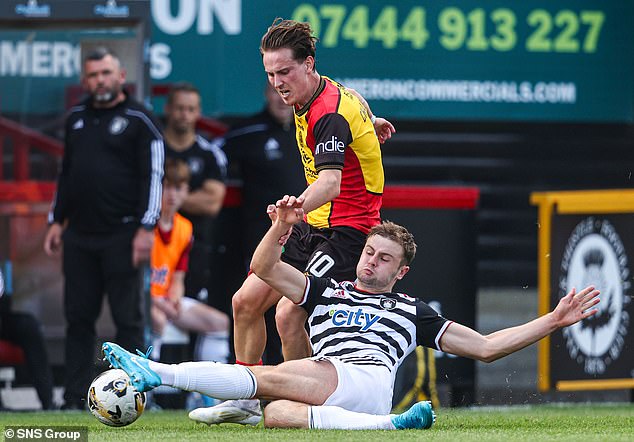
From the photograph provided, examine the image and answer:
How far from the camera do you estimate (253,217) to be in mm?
10742

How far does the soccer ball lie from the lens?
714 centimetres

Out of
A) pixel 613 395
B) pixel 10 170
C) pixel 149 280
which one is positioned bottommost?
pixel 613 395

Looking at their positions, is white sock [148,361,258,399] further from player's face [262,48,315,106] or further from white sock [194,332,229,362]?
white sock [194,332,229,362]

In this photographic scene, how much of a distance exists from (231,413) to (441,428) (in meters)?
0.99

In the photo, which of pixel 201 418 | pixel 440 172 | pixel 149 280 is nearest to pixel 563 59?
pixel 440 172

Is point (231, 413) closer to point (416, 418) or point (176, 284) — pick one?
point (416, 418)

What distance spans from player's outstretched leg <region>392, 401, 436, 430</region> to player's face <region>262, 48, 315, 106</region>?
1.57 m

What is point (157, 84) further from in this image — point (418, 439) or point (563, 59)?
point (418, 439)

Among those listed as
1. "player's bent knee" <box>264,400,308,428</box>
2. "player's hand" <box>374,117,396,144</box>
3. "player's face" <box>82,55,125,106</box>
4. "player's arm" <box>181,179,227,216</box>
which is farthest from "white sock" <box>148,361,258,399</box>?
"player's arm" <box>181,179,227,216</box>

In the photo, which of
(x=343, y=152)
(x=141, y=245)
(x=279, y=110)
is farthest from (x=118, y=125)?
(x=343, y=152)

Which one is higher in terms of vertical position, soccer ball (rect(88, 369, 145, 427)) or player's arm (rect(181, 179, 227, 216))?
player's arm (rect(181, 179, 227, 216))

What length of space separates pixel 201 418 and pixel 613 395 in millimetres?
4883

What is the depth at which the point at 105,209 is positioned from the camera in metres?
→ 9.96

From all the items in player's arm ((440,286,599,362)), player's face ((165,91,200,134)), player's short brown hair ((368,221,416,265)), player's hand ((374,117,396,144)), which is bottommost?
player's arm ((440,286,599,362))
